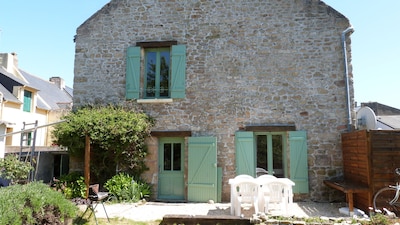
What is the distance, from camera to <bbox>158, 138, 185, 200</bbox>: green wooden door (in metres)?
8.50

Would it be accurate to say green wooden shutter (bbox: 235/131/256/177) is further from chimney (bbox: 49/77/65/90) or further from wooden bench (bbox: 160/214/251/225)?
chimney (bbox: 49/77/65/90)

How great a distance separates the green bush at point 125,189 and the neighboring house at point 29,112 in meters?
3.93

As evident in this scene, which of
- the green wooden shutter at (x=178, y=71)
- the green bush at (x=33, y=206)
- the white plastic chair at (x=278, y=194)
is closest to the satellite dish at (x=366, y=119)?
the white plastic chair at (x=278, y=194)

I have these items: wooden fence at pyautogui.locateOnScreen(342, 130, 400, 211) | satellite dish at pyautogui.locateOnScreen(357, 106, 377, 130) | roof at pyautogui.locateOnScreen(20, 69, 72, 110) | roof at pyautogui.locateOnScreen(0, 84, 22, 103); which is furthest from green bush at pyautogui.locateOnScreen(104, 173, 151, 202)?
roof at pyautogui.locateOnScreen(20, 69, 72, 110)

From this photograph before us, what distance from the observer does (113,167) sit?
848 centimetres

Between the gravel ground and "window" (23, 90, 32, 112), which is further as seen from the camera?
"window" (23, 90, 32, 112)

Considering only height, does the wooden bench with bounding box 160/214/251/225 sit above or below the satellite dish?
below

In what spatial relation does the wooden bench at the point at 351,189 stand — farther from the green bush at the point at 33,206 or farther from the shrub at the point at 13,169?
the shrub at the point at 13,169

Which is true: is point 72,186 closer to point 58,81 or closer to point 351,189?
point 351,189

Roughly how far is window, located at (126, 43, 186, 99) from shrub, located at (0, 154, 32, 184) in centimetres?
359

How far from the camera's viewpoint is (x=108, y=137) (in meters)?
7.93

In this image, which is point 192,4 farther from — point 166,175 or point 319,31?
point 166,175

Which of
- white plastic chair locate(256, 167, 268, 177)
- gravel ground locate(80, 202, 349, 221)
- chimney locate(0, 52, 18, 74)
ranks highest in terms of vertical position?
chimney locate(0, 52, 18, 74)

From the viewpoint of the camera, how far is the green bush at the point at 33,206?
389 centimetres
